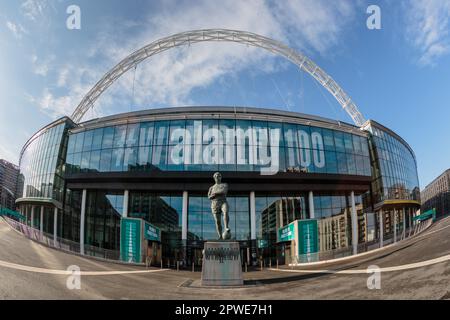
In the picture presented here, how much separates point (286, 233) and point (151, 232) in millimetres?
14614

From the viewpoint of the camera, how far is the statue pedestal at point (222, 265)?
1135 cm

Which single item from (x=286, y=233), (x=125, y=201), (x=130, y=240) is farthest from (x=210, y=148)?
(x=286, y=233)

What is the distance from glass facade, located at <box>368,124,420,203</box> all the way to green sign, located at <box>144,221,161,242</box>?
28.4 m

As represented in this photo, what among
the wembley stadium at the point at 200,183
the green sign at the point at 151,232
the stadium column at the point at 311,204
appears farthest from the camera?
the stadium column at the point at 311,204

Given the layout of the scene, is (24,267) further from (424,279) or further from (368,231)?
(368,231)

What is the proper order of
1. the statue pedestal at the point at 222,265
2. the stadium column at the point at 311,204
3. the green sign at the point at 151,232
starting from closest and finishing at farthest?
the statue pedestal at the point at 222,265 < the green sign at the point at 151,232 < the stadium column at the point at 311,204

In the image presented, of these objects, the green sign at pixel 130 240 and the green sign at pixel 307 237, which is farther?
the green sign at pixel 307 237

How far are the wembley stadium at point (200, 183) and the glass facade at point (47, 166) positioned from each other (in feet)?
0.60

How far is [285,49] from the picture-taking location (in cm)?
3844

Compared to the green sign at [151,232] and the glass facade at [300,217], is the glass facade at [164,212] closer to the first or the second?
the green sign at [151,232]

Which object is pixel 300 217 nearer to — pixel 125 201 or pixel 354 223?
pixel 354 223

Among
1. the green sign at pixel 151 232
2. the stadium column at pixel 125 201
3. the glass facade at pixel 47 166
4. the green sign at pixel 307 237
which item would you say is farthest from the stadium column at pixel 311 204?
the glass facade at pixel 47 166
